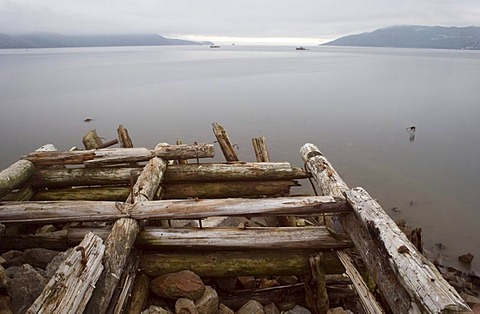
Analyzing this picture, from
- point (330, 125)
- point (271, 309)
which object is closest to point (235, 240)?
point (271, 309)

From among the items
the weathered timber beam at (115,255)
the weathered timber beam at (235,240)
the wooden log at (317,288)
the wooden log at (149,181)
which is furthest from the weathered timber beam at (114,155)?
the wooden log at (317,288)

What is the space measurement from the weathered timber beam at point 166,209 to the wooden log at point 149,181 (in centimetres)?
38

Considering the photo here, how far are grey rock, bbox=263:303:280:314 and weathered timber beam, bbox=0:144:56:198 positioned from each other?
4.52 meters

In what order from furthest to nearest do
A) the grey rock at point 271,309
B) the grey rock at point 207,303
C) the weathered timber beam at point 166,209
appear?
1. the weathered timber beam at point 166,209
2. the grey rock at point 271,309
3. the grey rock at point 207,303

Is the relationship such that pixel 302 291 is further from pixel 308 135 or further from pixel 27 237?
pixel 308 135

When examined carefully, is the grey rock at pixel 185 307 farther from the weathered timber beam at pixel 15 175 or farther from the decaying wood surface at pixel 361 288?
the weathered timber beam at pixel 15 175

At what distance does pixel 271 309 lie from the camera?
4754 mm

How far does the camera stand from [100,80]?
139 feet

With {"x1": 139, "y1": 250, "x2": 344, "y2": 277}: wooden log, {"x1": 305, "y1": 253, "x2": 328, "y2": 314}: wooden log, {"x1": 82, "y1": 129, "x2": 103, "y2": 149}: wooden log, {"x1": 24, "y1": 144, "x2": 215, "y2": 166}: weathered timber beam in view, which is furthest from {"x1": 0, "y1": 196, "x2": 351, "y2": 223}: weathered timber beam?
{"x1": 82, "y1": 129, "x2": 103, "y2": 149}: wooden log

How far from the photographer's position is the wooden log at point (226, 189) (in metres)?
7.02

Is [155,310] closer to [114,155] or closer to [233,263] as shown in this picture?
[233,263]

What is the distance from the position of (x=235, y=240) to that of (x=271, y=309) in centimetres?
99

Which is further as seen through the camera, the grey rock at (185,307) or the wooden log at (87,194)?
the wooden log at (87,194)

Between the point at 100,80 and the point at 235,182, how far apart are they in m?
39.9
